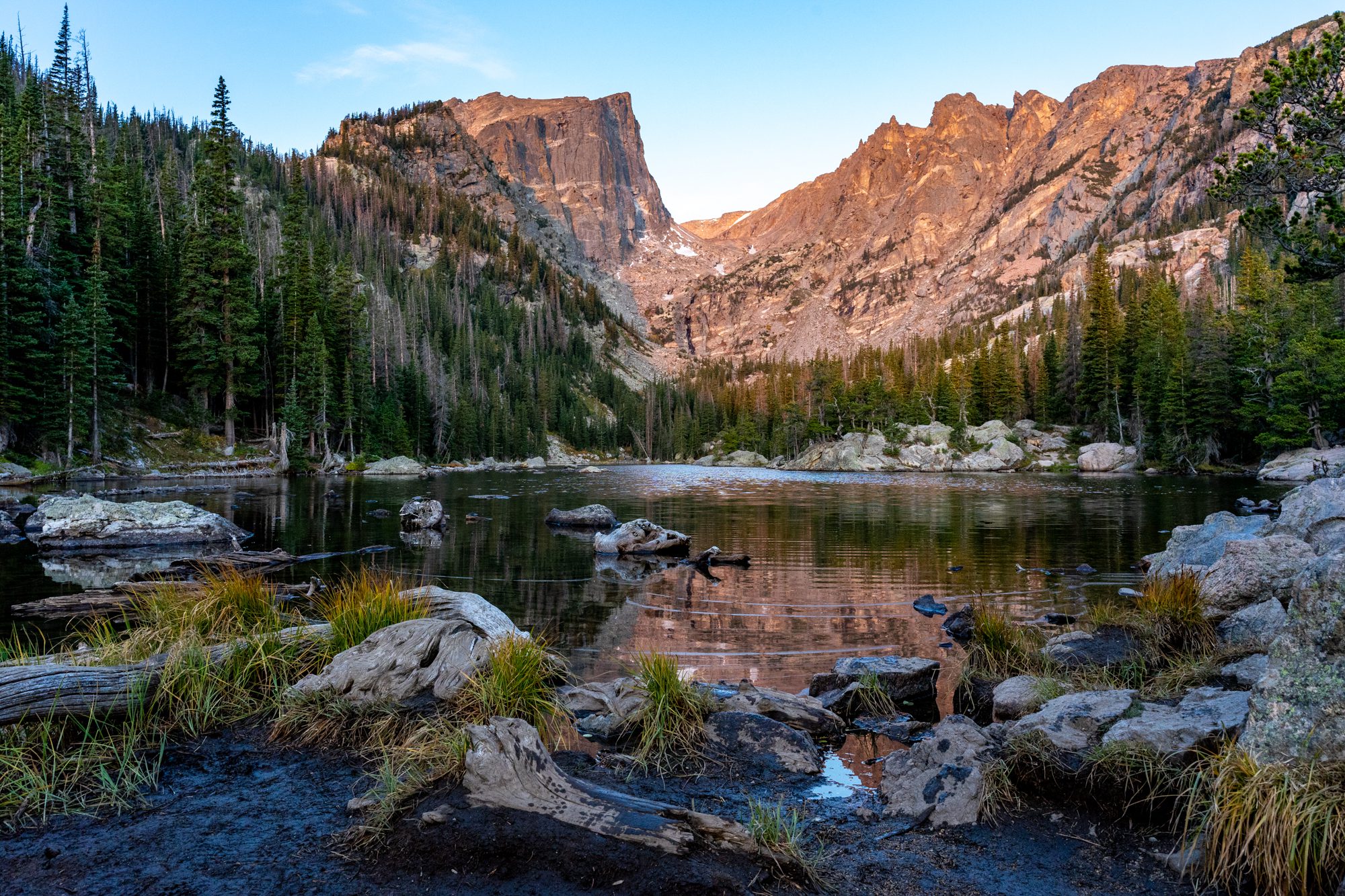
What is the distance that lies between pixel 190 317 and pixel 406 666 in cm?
6233

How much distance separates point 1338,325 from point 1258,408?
1204 cm

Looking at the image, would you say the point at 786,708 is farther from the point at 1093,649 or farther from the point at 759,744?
the point at 1093,649

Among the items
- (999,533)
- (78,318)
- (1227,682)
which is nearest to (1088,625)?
(1227,682)

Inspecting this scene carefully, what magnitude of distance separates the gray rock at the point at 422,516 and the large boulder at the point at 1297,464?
180 feet

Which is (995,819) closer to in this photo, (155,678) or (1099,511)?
(155,678)

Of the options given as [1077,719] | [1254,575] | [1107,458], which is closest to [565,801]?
[1077,719]

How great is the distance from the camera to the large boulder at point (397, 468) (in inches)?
2783

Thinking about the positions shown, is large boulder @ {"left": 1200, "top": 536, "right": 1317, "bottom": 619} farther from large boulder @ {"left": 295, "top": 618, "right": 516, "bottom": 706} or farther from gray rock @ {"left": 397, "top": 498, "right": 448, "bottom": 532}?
gray rock @ {"left": 397, "top": 498, "right": 448, "bottom": 532}

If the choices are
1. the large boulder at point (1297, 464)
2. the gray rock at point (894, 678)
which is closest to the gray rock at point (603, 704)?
the gray rock at point (894, 678)

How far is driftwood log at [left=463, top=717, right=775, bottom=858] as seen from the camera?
4887 mm

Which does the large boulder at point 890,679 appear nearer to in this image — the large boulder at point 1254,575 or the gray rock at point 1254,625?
the gray rock at point 1254,625

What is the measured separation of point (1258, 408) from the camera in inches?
2392

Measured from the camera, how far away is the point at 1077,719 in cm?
702

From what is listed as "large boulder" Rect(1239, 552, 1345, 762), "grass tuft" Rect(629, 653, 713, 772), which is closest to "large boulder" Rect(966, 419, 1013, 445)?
"grass tuft" Rect(629, 653, 713, 772)
